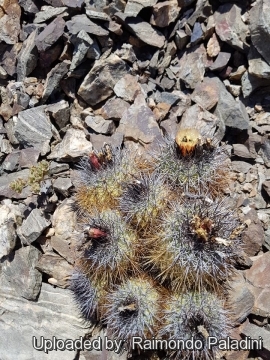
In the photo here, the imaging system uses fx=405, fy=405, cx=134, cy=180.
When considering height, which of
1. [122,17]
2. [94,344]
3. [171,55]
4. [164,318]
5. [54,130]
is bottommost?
[94,344]

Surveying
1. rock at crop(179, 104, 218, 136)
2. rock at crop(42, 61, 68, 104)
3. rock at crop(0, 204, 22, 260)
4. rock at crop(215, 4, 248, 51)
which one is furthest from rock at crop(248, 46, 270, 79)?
rock at crop(0, 204, 22, 260)

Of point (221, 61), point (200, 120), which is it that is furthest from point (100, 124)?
point (221, 61)

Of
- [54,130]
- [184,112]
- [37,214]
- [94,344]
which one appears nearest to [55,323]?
[94,344]

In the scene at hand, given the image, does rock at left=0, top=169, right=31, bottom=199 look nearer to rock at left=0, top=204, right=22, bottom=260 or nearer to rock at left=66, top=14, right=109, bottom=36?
A: rock at left=0, top=204, right=22, bottom=260

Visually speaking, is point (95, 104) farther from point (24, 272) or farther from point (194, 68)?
point (24, 272)

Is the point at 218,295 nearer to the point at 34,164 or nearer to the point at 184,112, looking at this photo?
the point at 184,112
